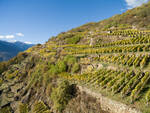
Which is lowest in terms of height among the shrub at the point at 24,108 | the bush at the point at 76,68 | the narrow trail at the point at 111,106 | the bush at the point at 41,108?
the shrub at the point at 24,108

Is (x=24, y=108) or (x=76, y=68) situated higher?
(x=76, y=68)

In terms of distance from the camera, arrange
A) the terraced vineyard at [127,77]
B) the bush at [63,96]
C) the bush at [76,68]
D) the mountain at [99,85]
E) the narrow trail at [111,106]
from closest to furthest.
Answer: the narrow trail at [111,106]
the terraced vineyard at [127,77]
the mountain at [99,85]
the bush at [63,96]
the bush at [76,68]

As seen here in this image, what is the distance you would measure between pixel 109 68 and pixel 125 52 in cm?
573

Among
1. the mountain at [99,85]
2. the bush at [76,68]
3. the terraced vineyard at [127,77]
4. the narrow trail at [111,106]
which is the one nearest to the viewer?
the narrow trail at [111,106]

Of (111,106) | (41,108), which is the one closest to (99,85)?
(111,106)

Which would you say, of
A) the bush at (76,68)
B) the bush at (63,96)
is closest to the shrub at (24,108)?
the bush at (63,96)

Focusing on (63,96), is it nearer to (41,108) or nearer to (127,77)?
(41,108)

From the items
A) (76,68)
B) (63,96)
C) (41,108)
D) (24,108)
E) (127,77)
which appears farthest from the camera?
(24,108)

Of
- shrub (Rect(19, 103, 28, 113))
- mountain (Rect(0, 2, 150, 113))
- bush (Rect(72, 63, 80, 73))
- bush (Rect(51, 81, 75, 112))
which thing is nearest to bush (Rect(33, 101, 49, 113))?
mountain (Rect(0, 2, 150, 113))

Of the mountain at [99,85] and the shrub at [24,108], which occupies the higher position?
the mountain at [99,85]

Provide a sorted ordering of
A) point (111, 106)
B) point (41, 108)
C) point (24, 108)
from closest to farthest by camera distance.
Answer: point (111, 106) < point (41, 108) < point (24, 108)

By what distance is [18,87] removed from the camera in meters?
38.5

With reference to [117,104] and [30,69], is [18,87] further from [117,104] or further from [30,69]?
[117,104]

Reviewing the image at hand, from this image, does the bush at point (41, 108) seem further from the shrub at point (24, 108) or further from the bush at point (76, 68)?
the bush at point (76, 68)
